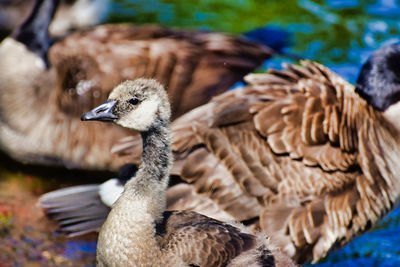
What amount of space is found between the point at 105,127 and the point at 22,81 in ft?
3.32

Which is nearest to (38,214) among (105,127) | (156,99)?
(105,127)

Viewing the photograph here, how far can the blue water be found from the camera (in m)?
9.45

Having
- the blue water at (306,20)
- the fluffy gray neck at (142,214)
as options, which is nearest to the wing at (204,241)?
the fluffy gray neck at (142,214)

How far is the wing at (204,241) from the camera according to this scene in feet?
14.4

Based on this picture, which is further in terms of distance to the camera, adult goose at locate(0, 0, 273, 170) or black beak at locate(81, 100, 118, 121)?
adult goose at locate(0, 0, 273, 170)

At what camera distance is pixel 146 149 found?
4.54 metres

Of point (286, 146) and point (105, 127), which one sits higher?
point (286, 146)

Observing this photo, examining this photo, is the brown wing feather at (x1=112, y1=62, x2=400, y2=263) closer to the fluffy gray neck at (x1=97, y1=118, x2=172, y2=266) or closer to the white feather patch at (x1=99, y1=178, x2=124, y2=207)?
the white feather patch at (x1=99, y1=178, x2=124, y2=207)

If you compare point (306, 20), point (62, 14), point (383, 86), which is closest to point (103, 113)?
point (383, 86)

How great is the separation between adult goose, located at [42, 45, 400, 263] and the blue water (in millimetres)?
3278

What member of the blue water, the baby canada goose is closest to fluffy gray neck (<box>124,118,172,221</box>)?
the baby canada goose

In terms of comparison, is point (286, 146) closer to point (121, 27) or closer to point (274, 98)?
point (274, 98)

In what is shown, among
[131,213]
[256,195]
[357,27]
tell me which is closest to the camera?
[131,213]

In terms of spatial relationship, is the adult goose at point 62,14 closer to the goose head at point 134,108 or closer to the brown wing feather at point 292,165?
the brown wing feather at point 292,165
